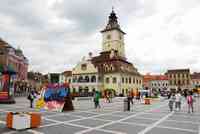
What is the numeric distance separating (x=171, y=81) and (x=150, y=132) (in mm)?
110738

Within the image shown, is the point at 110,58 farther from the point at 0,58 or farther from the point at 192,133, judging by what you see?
the point at 192,133

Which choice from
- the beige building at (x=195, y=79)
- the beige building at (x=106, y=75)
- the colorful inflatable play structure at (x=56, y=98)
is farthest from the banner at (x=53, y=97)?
the beige building at (x=195, y=79)

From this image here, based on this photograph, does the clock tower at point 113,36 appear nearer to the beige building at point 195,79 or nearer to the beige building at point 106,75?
the beige building at point 106,75

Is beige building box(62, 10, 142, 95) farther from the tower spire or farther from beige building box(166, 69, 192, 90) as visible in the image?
beige building box(166, 69, 192, 90)

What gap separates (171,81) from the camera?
114688 millimetres

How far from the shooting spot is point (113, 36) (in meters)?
72.8

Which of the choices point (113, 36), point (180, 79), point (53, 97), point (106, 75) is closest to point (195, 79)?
point (180, 79)

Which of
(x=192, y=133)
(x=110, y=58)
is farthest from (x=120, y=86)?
(x=192, y=133)

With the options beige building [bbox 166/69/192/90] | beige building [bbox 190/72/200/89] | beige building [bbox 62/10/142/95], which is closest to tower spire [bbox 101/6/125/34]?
beige building [bbox 62/10/142/95]

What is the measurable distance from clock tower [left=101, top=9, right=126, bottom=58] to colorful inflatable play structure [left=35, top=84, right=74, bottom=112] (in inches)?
2057

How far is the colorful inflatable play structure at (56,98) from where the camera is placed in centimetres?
1855

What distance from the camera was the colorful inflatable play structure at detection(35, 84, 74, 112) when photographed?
18.5 metres

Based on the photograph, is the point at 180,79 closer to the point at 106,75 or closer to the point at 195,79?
the point at 195,79

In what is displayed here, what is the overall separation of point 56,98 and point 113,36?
182 ft
